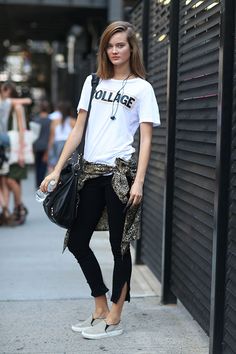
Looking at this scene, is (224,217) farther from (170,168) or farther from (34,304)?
(34,304)

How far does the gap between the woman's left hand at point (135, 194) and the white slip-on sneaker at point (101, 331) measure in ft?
2.92

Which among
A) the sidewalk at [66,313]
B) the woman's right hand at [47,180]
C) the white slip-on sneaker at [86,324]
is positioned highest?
the woman's right hand at [47,180]

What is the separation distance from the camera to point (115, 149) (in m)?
3.87

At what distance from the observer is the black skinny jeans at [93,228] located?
12.7 feet

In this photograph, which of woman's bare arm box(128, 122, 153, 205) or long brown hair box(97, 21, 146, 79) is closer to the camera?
woman's bare arm box(128, 122, 153, 205)

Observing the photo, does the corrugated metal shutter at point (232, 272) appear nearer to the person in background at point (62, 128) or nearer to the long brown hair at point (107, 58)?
the long brown hair at point (107, 58)

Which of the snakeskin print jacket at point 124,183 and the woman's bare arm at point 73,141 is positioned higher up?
the woman's bare arm at point 73,141

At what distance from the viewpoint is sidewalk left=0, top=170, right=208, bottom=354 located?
3859 millimetres

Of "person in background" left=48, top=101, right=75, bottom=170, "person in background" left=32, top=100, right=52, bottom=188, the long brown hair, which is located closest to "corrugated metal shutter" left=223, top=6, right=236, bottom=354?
the long brown hair

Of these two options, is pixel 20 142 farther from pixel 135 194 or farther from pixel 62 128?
pixel 135 194

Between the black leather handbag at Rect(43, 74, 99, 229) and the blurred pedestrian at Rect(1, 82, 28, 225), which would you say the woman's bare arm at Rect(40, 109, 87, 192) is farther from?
the blurred pedestrian at Rect(1, 82, 28, 225)

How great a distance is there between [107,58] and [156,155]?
1.62 m

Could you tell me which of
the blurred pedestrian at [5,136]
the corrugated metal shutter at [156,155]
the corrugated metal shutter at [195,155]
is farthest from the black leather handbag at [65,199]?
the blurred pedestrian at [5,136]

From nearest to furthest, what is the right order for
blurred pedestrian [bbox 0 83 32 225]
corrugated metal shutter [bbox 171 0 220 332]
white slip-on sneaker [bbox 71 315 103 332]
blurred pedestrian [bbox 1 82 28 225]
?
corrugated metal shutter [bbox 171 0 220 332], white slip-on sneaker [bbox 71 315 103 332], blurred pedestrian [bbox 0 83 32 225], blurred pedestrian [bbox 1 82 28 225]
